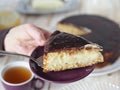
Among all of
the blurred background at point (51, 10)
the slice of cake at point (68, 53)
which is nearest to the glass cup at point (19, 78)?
the slice of cake at point (68, 53)

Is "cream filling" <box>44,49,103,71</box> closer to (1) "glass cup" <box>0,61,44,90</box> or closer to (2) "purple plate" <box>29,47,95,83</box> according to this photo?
(2) "purple plate" <box>29,47,95,83</box>

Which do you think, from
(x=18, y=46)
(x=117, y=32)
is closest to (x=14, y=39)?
(x=18, y=46)

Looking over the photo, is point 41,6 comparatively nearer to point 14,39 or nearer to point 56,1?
point 56,1

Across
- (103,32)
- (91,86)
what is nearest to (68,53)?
(91,86)

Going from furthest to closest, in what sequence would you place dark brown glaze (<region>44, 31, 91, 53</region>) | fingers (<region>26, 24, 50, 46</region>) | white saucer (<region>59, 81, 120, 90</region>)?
fingers (<region>26, 24, 50, 46</region>)
white saucer (<region>59, 81, 120, 90</region>)
dark brown glaze (<region>44, 31, 91, 53</region>)

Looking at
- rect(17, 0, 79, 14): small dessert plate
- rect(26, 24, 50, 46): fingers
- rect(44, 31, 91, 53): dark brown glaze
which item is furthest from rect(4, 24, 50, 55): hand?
rect(17, 0, 79, 14): small dessert plate

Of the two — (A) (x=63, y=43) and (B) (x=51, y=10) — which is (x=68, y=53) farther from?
(B) (x=51, y=10)
